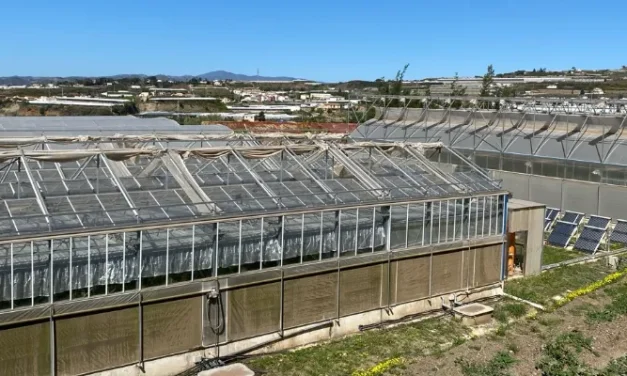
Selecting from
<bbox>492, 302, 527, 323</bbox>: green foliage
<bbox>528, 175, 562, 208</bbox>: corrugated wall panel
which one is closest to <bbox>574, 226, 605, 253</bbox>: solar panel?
<bbox>528, 175, 562, 208</bbox>: corrugated wall panel

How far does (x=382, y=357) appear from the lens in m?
18.1

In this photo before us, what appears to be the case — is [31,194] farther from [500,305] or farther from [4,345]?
[500,305]

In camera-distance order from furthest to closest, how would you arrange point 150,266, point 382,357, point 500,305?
point 500,305 < point 382,357 < point 150,266

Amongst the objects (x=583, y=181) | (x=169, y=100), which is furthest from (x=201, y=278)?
(x=169, y=100)

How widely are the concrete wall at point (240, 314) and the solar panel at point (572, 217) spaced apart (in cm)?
1207

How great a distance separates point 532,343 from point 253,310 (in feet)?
27.5

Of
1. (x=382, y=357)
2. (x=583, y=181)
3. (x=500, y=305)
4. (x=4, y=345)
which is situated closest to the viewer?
(x=4, y=345)

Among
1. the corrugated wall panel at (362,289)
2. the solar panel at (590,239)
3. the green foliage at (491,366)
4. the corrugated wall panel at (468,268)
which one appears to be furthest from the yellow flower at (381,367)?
the solar panel at (590,239)

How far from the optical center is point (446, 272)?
892 inches

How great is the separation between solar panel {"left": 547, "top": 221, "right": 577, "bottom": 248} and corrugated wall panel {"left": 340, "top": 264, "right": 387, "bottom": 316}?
14.8m

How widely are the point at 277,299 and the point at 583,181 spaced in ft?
83.3

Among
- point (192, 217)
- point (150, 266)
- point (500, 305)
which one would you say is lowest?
point (500, 305)

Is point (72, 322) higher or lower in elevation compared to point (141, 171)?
lower

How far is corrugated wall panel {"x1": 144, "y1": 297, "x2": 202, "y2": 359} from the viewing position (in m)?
16.3
